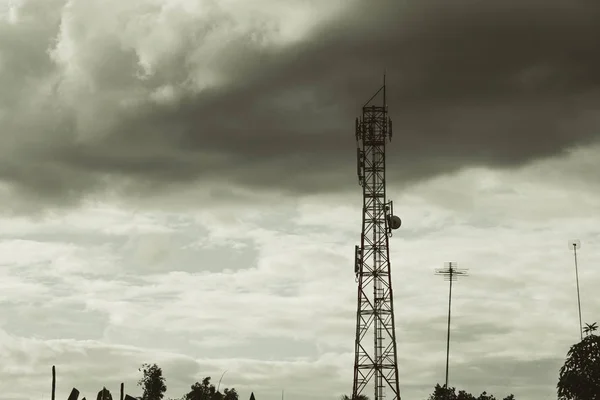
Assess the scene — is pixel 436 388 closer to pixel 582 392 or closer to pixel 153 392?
pixel 153 392

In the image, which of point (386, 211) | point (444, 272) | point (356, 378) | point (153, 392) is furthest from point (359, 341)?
point (153, 392)

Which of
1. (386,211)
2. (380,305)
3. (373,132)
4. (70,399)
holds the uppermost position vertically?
(373,132)

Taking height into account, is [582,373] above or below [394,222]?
below

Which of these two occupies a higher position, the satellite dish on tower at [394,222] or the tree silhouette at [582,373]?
the satellite dish on tower at [394,222]

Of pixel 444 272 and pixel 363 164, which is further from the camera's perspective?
pixel 444 272

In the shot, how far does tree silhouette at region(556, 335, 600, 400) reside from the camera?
7307cm

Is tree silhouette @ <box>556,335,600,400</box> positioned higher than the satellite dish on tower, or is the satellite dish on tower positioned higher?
the satellite dish on tower

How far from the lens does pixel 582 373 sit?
7419 centimetres

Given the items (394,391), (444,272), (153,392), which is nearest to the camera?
(394,391)

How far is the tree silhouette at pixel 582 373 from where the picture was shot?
7307cm

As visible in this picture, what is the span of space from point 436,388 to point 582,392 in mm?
59759

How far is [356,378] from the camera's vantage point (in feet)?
270

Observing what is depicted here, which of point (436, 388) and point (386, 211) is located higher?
point (386, 211)

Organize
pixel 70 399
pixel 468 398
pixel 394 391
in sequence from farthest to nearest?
pixel 468 398 < pixel 394 391 < pixel 70 399
